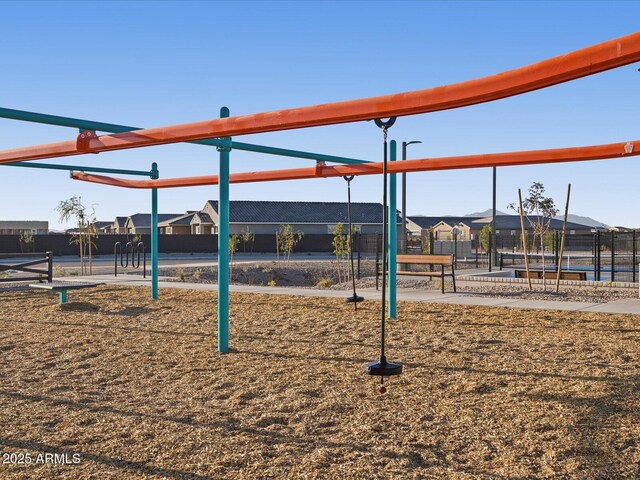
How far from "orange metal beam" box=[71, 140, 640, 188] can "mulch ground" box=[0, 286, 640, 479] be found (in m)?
2.26

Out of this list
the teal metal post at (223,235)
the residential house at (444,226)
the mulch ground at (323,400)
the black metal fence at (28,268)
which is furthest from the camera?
the residential house at (444,226)

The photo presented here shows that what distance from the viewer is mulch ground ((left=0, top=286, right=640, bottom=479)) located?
164 inches

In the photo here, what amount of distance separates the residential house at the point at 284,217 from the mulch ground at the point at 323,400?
50456mm

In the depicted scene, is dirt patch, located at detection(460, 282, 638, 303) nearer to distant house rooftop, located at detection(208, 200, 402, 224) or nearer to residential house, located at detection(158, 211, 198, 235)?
distant house rooftop, located at detection(208, 200, 402, 224)

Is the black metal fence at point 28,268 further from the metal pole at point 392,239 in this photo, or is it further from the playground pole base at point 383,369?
the playground pole base at point 383,369

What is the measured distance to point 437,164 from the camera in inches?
336

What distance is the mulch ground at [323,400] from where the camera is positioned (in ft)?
13.7

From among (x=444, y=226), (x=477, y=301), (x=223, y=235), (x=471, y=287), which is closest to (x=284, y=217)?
(x=444, y=226)

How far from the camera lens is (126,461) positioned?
423cm

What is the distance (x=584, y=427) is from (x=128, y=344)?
569 centimetres

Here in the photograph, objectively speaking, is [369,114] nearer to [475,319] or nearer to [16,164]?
[475,319]

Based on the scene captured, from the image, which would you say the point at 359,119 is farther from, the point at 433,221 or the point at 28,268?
the point at 433,221

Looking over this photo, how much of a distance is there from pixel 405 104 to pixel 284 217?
5768cm

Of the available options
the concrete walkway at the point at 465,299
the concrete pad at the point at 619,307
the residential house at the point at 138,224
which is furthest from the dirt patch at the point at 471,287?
the residential house at the point at 138,224
